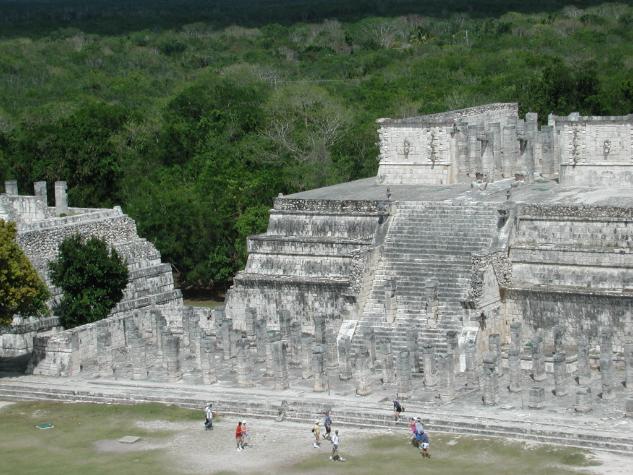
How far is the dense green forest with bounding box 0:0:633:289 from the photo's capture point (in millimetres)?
62562

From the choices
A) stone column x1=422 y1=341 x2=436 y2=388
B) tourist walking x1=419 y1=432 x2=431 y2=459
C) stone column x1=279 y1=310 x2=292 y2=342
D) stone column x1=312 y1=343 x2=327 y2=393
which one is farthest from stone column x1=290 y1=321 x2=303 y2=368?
tourist walking x1=419 y1=432 x2=431 y2=459

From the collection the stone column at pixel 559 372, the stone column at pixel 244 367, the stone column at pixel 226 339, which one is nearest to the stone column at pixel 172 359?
the stone column at pixel 226 339

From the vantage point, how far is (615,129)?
51000 mm

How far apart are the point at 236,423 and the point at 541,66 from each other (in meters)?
53.6

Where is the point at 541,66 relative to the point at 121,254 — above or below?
above

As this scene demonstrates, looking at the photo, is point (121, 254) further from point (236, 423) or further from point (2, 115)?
point (2, 115)

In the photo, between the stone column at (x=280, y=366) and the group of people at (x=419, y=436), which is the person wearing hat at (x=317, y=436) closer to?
the group of people at (x=419, y=436)

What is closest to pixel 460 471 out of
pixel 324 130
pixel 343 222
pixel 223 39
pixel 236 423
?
pixel 236 423

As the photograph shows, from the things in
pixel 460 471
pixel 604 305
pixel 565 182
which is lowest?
pixel 460 471

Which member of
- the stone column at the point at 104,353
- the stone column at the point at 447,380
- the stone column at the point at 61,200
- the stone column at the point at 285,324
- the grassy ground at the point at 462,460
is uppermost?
the stone column at the point at 61,200

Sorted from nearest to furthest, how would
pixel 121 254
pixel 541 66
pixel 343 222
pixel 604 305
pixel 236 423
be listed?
pixel 236 423, pixel 604 305, pixel 343 222, pixel 121 254, pixel 541 66

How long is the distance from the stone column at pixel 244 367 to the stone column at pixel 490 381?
22.9 ft

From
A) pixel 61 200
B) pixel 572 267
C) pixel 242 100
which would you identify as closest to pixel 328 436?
pixel 572 267

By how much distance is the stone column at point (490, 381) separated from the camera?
41094mm
